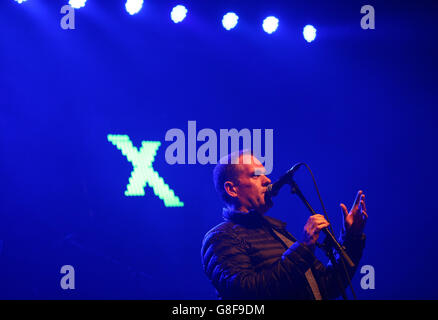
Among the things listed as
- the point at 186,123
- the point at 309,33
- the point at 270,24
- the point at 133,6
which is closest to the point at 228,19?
the point at 270,24

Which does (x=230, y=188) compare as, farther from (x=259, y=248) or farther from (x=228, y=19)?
(x=228, y=19)

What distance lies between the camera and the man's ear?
2.46 metres

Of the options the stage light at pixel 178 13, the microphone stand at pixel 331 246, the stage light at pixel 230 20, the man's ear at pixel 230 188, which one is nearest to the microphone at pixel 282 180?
the microphone stand at pixel 331 246

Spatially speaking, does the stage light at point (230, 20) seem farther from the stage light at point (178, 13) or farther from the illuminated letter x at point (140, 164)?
the illuminated letter x at point (140, 164)

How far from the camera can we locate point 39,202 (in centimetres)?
448

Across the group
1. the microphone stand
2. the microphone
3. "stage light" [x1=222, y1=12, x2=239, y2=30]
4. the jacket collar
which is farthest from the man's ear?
"stage light" [x1=222, y1=12, x2=239, y2=30]

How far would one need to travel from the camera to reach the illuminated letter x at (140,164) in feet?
14.8

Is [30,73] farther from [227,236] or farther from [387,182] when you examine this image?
[387,182]

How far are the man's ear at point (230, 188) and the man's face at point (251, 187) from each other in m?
0.02

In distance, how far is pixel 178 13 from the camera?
459cm

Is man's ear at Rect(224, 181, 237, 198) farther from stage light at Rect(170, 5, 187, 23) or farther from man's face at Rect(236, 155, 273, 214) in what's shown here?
stage light at Rect(170, 5, 187, 23)

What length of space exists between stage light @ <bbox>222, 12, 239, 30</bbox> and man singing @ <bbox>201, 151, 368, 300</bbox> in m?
2.65

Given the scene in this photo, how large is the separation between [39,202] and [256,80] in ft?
9.83
